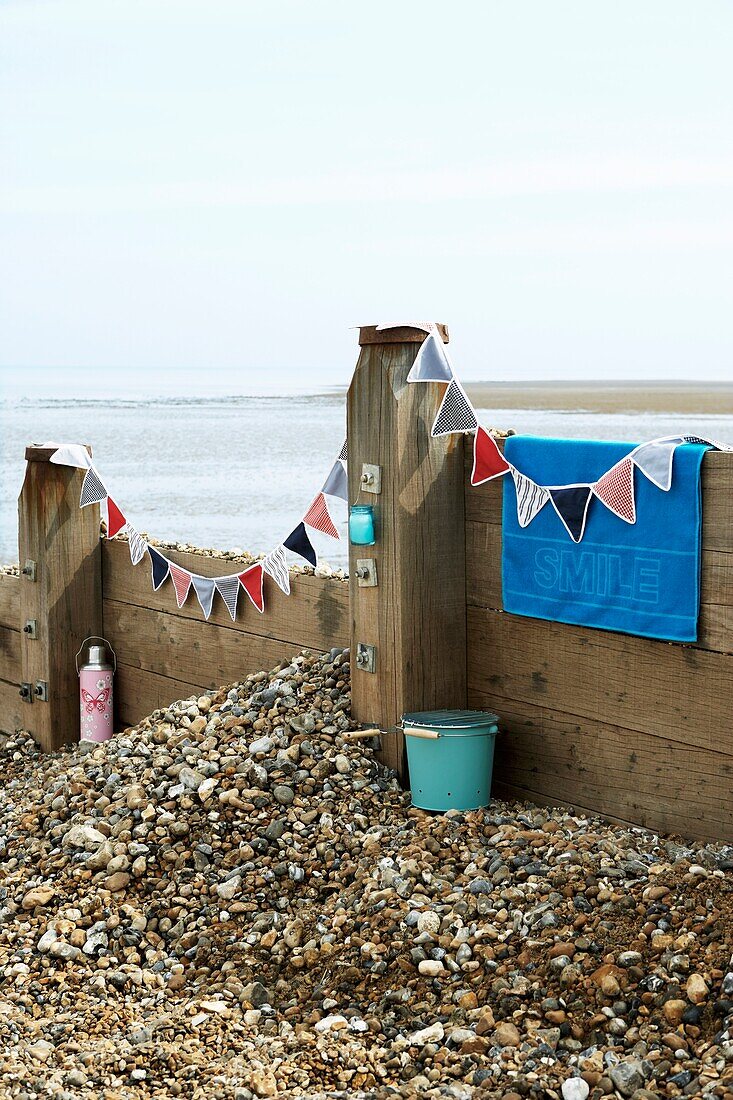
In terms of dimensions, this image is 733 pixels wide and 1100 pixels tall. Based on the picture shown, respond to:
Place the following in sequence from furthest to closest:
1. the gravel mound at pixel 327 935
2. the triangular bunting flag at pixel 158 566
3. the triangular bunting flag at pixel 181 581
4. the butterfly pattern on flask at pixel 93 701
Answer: the butterfly pattern on flask at pixel 93 701 < the triangular bunting flag at pixel 158 566 < the triangular bunting flag at pixel 181 581 < the gravel mound at pixel 327 935

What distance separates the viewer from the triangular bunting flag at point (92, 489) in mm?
5660

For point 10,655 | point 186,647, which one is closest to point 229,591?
point 186,647

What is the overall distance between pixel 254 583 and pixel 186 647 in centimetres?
68

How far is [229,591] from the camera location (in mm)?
5066

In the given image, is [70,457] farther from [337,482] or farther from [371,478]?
[371,478]

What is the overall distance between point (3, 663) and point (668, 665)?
408 centimetres

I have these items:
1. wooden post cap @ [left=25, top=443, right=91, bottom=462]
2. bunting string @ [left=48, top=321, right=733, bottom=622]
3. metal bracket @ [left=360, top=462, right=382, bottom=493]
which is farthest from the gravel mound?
wooden post cap @ [left=25, top=443, right=91, bottom=462]

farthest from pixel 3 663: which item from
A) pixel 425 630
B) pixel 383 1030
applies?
pixel 383 1030

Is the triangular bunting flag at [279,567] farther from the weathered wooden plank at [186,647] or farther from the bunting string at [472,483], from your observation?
the weathered wooden plank at [186,647]

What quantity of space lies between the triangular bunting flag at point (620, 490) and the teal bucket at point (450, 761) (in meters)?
0.77

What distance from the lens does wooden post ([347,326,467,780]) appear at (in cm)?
401

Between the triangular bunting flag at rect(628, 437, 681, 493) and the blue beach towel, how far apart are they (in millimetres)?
34

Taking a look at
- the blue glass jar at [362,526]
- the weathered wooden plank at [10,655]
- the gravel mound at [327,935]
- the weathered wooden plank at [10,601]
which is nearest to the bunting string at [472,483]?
the blue glass jar at [362,526]

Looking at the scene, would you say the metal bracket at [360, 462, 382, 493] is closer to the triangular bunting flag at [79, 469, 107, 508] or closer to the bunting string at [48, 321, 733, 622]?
the bunting string at [48, 321, 733, 622]
